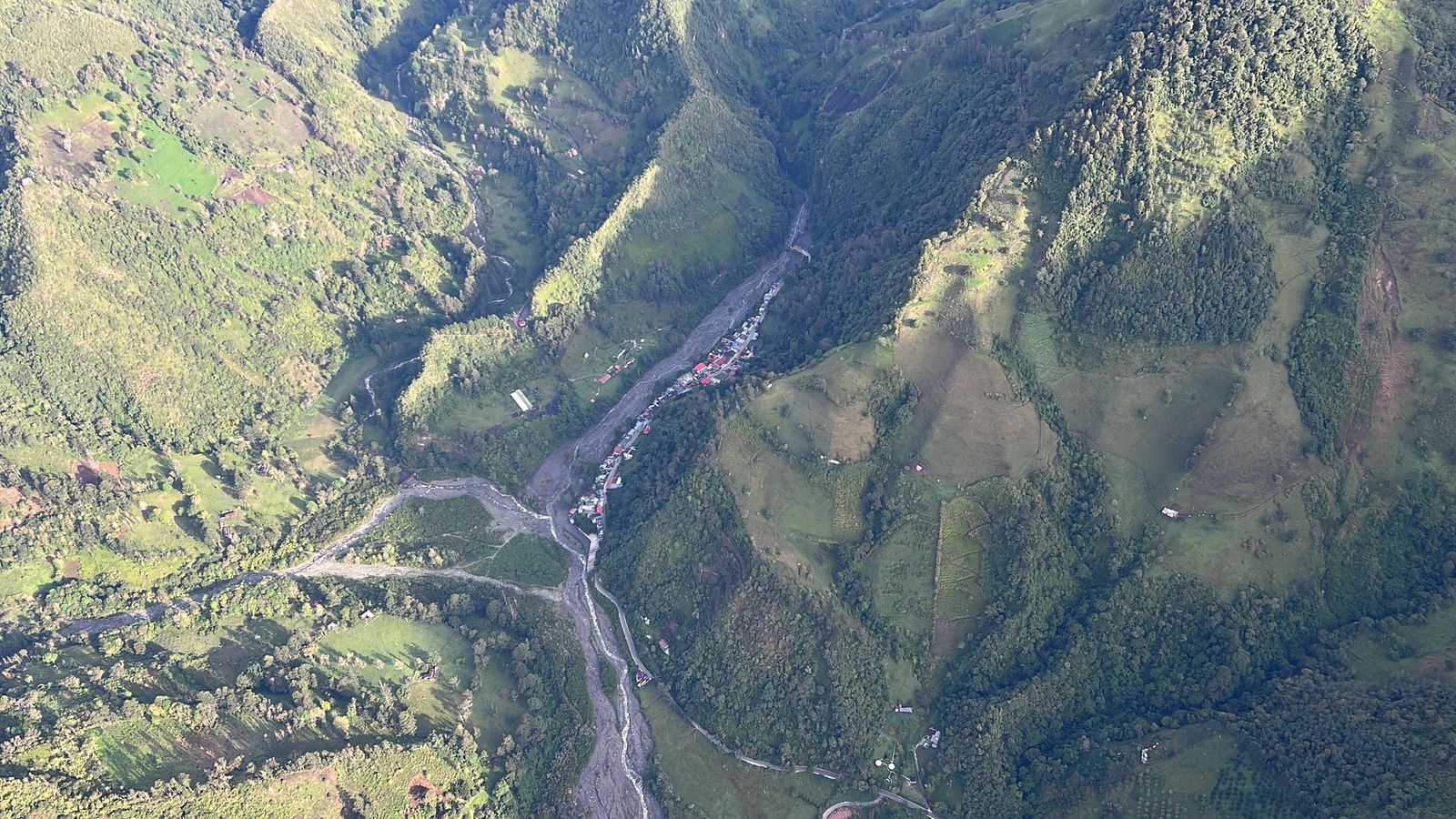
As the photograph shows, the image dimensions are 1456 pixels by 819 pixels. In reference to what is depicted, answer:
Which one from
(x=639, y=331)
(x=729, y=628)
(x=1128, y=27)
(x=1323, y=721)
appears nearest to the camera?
(x=1323, y=721)

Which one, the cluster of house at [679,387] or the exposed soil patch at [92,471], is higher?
the cluster of house at [679,387]

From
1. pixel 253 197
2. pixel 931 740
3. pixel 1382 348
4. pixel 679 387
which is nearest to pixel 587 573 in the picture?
pixel 679 387

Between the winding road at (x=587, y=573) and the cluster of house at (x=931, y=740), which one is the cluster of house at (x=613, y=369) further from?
the cluster of house at (x=931, y=740)

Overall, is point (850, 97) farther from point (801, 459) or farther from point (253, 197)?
point (253, 197)

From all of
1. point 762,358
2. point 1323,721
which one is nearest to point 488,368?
point 762,358

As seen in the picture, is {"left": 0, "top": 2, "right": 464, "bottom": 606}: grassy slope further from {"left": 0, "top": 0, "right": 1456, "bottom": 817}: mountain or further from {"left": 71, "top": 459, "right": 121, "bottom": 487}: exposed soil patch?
{"left": 71, "top": 459, "right": 121, "bottom": 487}: exposed soil patch

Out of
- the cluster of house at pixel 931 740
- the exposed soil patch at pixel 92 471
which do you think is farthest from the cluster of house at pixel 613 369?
the cluster of house at pixel 931 740

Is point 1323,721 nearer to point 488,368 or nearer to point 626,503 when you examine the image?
point 626,503

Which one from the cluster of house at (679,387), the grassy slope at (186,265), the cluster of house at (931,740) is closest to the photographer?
the cluster of house at (931,740)
